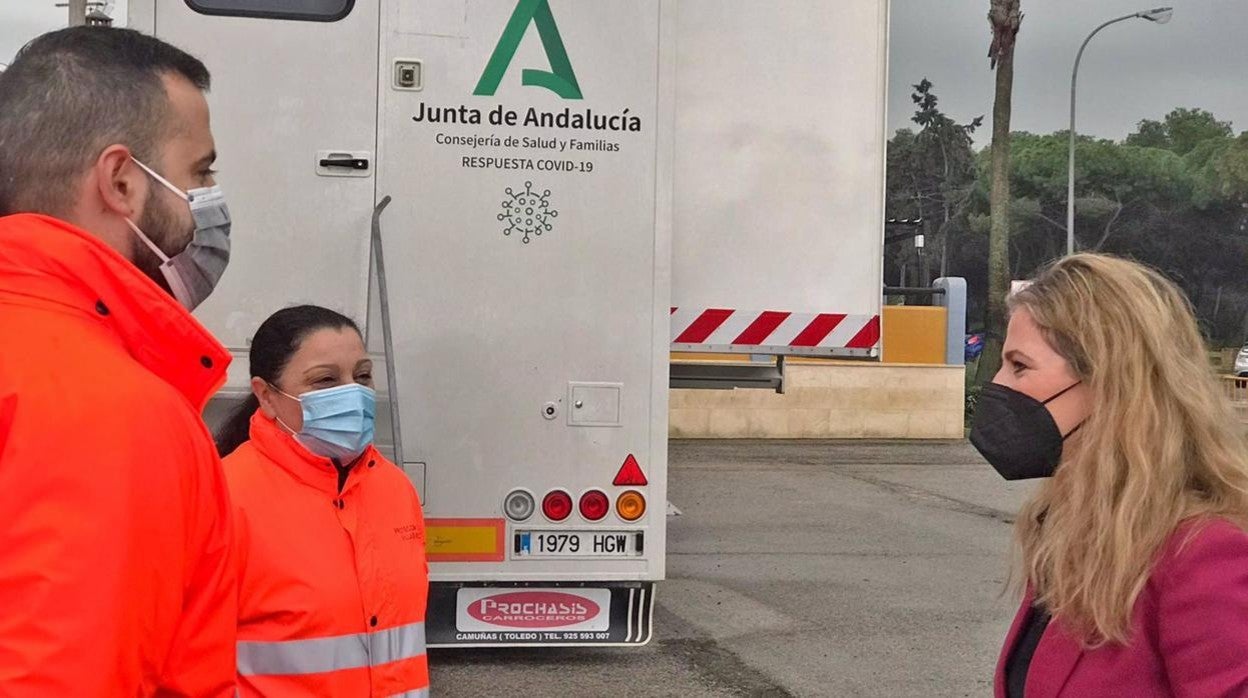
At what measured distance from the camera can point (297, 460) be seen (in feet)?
10.7

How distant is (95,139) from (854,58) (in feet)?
15.3

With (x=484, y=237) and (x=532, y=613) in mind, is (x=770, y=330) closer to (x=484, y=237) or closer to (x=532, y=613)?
(x=484, y=237)

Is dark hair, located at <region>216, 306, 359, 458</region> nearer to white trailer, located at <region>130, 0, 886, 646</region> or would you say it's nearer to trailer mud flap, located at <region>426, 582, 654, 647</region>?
white trailer, located at <region>130, 0, 886, 646</region>

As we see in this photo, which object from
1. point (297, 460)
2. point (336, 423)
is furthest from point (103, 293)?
point (336, 423)

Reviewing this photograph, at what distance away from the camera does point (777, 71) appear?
5836 millimetres

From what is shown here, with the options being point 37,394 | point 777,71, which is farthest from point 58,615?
point 777,71

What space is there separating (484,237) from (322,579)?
2384 mm

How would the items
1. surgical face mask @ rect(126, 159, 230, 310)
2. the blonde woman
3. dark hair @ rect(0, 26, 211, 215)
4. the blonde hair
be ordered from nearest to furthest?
1. dark hair @ rect(0, 26, 211, 215)
2. surgical face mask @ rect(126, 159, 230, 310)
3. the blonde woman
4. the blonde hair

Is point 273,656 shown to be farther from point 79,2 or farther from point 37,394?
point 79,2

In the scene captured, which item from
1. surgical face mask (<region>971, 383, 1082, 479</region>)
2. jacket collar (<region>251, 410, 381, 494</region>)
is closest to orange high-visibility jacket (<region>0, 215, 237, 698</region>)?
surgical face mask (<region>971, 383, 1082, 479</region>)

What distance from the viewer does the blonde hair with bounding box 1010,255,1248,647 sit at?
2.18m

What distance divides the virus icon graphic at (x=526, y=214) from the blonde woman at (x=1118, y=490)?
2817 millimetres

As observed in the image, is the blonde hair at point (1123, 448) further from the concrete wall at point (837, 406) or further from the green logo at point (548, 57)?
the concrete wall at point (837, 406)

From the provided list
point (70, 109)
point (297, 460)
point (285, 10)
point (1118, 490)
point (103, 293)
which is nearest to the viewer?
point (103, 293)
